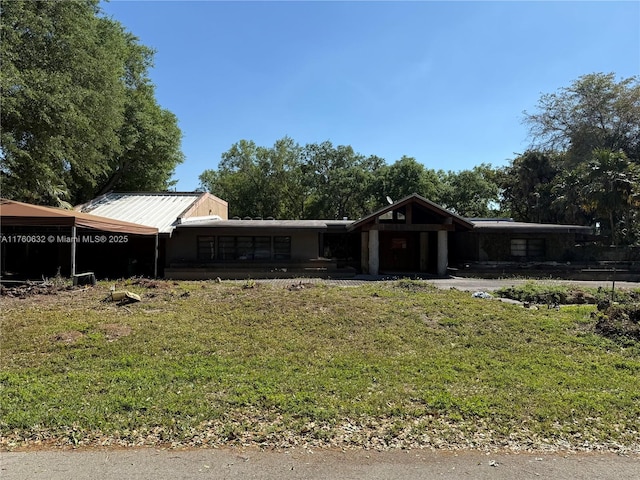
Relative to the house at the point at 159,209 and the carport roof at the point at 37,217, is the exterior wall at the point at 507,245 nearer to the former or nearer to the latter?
the house at the point at 159,209

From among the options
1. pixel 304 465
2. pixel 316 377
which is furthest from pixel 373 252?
pixel 304 465

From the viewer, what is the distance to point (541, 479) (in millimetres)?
3230

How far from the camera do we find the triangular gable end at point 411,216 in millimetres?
18891

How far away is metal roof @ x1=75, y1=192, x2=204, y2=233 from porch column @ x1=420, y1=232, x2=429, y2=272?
11995 mm

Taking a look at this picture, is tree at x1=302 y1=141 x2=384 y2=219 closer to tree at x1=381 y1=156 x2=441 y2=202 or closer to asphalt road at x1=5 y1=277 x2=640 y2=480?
tree at x1=381 y1=156 x2=441 y2=202

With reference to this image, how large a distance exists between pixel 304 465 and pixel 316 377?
191 cm

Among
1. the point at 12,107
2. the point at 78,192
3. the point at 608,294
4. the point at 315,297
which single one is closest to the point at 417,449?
the point at 315,297

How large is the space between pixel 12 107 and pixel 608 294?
18360 mm

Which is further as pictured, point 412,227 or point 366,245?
point 366,245

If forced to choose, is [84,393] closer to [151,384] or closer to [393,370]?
[151,384]

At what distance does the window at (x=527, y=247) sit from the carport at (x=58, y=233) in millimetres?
16703

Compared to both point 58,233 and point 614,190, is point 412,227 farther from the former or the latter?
point 58,233

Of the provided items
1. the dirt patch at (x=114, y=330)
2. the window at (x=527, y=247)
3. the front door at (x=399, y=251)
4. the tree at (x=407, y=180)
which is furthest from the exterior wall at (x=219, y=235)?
the tree at (x=407, y=180)

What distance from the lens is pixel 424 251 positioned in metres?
21.4
